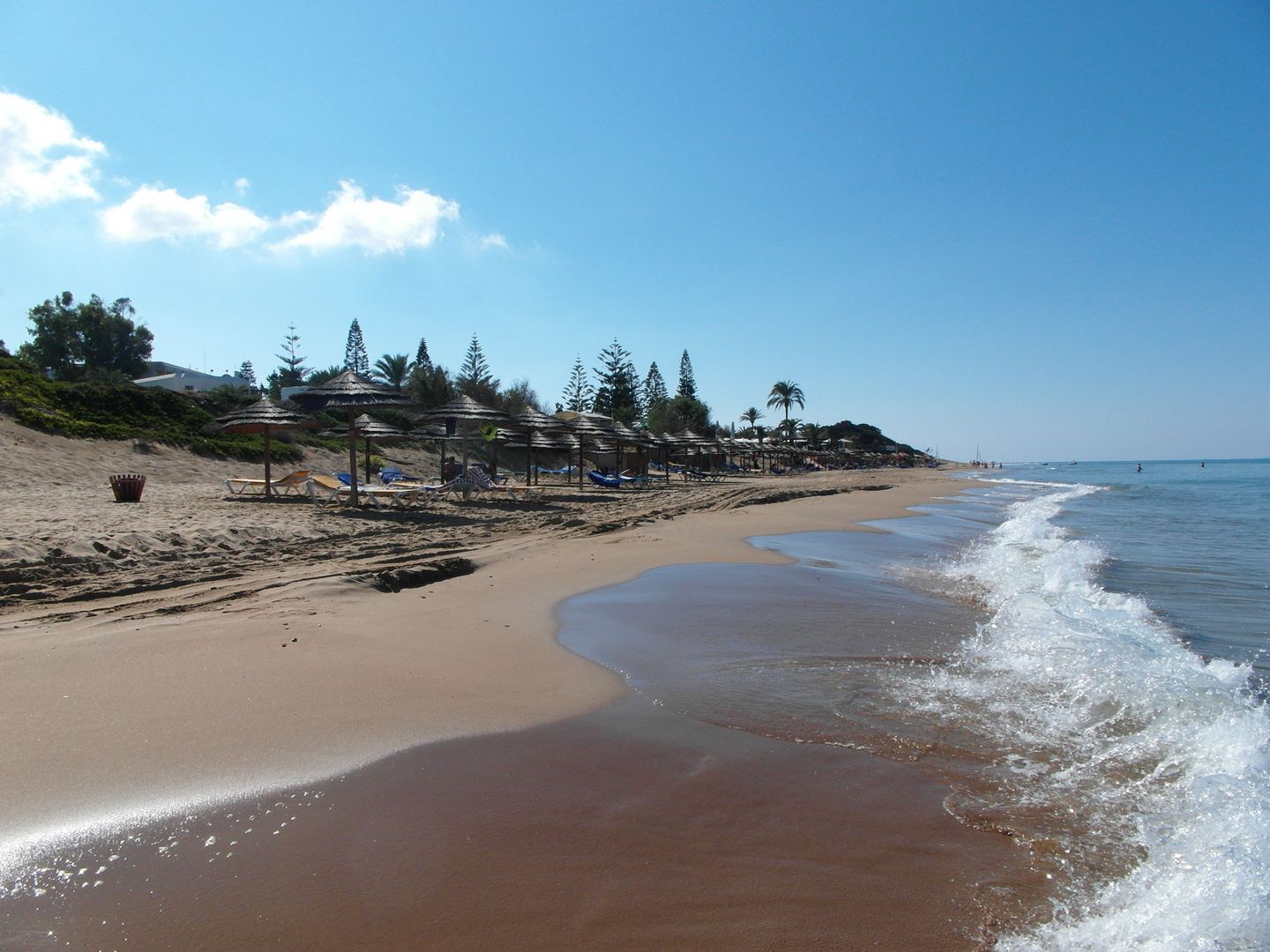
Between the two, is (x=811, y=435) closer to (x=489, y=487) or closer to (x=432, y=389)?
(x=432, y=389)

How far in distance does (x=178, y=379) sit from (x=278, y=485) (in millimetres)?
35639

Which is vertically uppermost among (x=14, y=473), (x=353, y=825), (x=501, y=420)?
(x=501, y=420)

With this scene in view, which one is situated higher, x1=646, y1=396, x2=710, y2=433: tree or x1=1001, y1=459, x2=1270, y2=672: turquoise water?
x1=646, y1=396, x2=710, y2=433: tree

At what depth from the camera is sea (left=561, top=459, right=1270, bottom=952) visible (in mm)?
2135

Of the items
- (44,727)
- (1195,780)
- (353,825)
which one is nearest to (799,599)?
(1195,780)

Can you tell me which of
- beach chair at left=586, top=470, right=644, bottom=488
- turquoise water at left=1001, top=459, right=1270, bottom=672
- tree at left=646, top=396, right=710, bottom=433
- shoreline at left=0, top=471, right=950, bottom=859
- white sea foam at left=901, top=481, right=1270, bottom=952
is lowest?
turquoise water at left=1001, top=459, right=1270, bottom=672

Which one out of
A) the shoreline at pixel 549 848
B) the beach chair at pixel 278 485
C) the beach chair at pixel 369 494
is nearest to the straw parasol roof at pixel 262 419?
the beach chair at pixel 278 485

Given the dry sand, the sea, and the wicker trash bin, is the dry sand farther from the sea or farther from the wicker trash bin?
the sea

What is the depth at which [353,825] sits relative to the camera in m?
2.28

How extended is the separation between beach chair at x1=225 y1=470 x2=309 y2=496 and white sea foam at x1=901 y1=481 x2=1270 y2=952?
1366cm

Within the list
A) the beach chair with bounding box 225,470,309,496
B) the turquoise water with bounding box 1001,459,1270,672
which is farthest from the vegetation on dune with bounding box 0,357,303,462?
the turquoise water with bounding box 1001,459,1270,672

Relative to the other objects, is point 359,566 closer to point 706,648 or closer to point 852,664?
point 706,648

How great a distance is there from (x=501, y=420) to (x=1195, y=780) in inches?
507

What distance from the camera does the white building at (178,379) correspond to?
39763 mm
